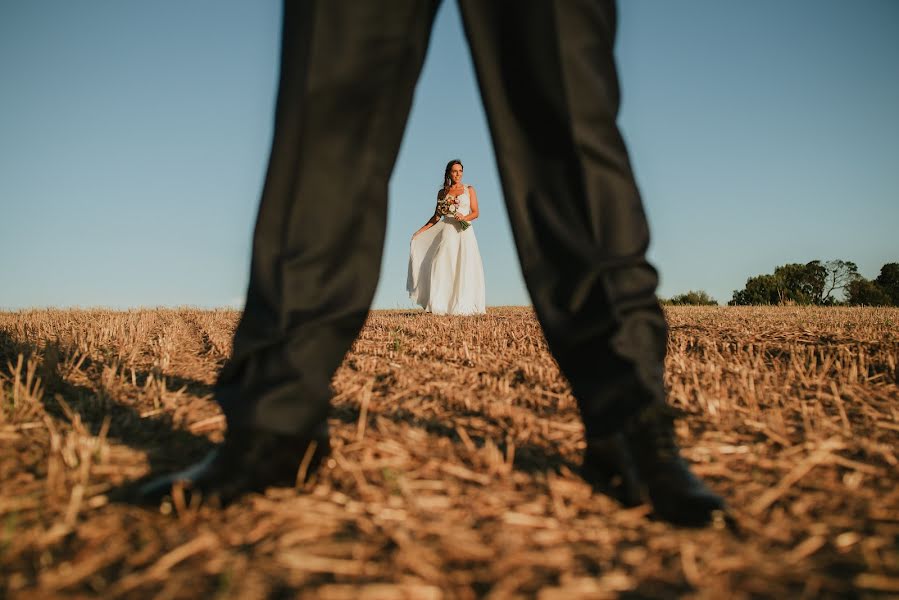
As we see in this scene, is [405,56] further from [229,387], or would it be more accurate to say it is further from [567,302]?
[229,387]

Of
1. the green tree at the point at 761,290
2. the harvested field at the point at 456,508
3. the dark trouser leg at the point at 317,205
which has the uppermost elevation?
the green tree at the point at 761,290

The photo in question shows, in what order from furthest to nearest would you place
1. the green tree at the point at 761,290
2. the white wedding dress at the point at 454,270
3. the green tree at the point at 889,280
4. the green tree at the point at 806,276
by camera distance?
the green tree at the point at 806,276 < the green tree at the point at 889,280 < the green tree at the point at 761,290 < the white wedding dress at the point at 454,270

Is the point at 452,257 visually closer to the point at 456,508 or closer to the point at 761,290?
the point at 456,508

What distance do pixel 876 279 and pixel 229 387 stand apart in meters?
39.2

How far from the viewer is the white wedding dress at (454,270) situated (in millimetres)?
11070

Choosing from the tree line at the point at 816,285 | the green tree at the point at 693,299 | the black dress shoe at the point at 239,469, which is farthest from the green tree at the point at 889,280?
the black dress shoe at the point at 239,469

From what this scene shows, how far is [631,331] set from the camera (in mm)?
1264

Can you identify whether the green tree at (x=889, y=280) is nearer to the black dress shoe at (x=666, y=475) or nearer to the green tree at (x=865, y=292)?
the green tree at (x=865, y=292)

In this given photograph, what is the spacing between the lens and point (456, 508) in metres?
1.18

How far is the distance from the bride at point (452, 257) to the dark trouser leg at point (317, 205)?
9.44m

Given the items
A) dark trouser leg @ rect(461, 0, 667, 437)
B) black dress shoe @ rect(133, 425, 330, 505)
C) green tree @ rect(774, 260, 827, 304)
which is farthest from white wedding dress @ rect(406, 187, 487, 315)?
green tree @ rect(774, 260, 827, 304)

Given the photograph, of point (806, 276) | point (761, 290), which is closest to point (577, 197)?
point (761, 290)

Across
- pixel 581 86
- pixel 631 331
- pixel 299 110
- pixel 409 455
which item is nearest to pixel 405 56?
pixel 299 110

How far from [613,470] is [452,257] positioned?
32.8 feet
